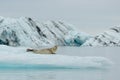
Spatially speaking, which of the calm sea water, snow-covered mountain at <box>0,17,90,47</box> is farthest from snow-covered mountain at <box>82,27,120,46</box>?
the calm sea water

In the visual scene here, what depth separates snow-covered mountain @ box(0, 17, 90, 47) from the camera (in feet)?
355

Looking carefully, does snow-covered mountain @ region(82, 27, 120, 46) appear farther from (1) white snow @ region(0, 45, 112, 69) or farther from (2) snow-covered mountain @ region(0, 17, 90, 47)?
(1) white snow @ region(0, 45, 112, 69)

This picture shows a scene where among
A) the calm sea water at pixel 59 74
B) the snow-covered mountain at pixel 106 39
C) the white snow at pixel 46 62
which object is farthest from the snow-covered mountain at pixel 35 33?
the calm sea water at pixel 59 74

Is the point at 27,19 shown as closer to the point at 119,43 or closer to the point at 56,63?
the point at 119,43

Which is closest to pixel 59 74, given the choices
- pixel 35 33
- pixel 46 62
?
pixel 46 62

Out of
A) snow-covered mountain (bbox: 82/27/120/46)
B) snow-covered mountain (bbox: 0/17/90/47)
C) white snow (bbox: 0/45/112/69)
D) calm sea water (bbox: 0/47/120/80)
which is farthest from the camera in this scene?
snow-covered mountain (bbox: 82/27/120/46)

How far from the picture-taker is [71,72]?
60.2ft

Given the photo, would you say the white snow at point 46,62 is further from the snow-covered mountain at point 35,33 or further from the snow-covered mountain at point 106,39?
the snow-covered mountain at point 106,39

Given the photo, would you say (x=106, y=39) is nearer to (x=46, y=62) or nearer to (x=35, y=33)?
(x=35, y=33)

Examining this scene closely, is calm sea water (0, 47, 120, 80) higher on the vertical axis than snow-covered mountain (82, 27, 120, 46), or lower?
lower

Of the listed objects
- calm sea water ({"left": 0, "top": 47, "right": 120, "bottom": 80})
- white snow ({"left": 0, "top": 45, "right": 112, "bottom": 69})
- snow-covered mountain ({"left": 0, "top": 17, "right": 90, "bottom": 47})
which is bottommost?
calm sea water ({"left": 0, "top": 47, "right": 120, "bottom": 80})

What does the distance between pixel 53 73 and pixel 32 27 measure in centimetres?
11078

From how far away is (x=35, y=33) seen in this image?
421 feet

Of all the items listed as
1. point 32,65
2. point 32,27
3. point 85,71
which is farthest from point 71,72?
point 32,27
